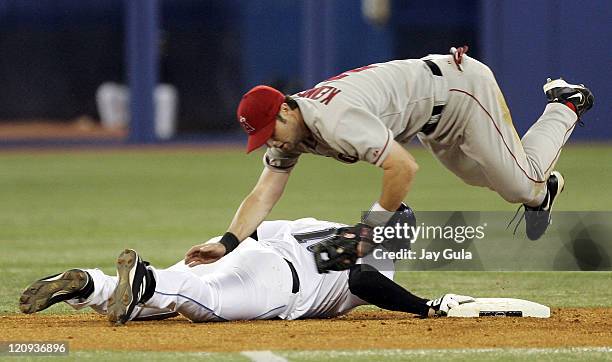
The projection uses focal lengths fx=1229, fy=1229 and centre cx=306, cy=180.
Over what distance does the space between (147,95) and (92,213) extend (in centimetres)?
977

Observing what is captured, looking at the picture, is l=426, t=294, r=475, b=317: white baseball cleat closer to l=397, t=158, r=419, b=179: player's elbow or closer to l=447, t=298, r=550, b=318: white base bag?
l=447, t=298, r=550, b=318: white base bag

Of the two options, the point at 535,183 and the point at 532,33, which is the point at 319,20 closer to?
the point at 532,33

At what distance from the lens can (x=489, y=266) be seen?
845 centimetres

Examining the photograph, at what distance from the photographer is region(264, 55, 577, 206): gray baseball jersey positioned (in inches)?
237

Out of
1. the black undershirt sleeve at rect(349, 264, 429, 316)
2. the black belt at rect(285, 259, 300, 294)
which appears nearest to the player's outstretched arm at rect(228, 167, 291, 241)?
the black belt at rect(285, 259, 300, 294)

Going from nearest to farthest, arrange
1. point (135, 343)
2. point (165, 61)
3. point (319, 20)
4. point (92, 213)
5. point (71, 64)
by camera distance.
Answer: point (135, 343)
point (92, 213)
point (319, 20)
point (165, 61)
point (71, 64)

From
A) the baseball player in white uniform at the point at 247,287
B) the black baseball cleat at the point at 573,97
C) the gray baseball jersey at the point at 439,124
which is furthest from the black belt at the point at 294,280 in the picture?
the black baseball cleat at the point at 573,97

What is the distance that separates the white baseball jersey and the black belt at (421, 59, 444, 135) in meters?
0.83

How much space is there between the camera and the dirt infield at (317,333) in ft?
18.4

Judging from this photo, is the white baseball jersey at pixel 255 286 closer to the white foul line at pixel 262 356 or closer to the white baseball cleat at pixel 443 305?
the white baseball cleat at pixel 443 305

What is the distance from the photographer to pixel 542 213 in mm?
7570

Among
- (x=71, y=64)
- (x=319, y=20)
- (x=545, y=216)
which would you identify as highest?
(x=545, y=216)

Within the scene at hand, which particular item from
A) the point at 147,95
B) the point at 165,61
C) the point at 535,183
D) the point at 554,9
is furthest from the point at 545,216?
the point at 165,61
